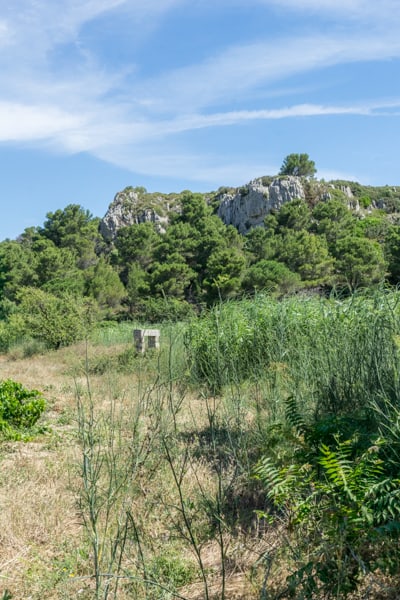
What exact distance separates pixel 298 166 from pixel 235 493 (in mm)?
65578

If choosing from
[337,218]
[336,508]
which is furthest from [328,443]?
[337,218]

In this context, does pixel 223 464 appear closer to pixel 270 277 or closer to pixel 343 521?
pixel 343 521

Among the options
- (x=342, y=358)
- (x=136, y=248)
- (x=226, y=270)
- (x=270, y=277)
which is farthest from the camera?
(x=136, y=248)

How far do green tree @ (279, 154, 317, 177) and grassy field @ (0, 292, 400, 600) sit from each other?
6263cm

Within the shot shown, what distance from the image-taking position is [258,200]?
5791 cm

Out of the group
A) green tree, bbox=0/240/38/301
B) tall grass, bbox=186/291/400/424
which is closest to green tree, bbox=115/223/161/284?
green tree, bbox=0/240/38/301

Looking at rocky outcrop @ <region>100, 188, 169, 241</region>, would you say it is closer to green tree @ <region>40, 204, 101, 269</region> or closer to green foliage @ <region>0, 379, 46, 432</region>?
green tree @ <region>40, 204, 101, 269</region>

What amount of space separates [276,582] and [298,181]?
59.3 metres

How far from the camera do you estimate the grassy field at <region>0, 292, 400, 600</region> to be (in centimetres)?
216

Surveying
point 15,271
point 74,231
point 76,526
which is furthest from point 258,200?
point 76,526

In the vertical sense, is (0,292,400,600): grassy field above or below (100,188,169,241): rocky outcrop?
below

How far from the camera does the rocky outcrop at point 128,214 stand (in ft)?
204

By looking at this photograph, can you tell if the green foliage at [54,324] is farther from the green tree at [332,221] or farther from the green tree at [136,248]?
the green tree at [332,221]

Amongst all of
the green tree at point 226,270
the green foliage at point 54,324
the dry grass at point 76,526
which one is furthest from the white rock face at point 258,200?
the dry grass at point 76,526
